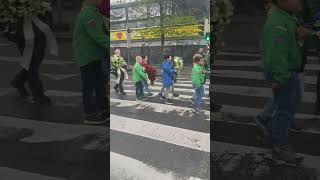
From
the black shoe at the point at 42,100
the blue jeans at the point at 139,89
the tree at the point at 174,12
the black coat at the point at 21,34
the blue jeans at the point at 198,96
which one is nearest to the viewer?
the tree at the point at 174,12

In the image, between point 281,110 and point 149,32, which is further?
point 281,110

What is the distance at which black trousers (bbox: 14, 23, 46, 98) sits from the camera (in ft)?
12.8

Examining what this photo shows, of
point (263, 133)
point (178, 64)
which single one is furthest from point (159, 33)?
point (263, 133)

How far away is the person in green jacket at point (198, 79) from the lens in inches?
122

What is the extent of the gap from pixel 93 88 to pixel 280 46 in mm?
1372

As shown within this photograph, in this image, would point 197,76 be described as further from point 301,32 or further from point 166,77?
point 301,32

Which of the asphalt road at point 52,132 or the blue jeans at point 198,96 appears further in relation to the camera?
the asphalt road at point 52,132

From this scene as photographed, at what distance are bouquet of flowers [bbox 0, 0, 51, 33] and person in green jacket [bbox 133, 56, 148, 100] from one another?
0.97 m

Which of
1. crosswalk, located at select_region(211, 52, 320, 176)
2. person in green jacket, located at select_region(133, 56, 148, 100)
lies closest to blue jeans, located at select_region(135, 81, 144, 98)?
person in green jacket, located at select_region(133, 56, 148, 100)

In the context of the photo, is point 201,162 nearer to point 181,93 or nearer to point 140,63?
point 181,93

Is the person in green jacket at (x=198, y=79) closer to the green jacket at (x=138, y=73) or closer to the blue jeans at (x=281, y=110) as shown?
the green jacket at (x=138, y=73)

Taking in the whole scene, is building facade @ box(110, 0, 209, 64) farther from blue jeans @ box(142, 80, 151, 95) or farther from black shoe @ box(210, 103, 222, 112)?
black shoe @ box(210, 103, 222, 112)

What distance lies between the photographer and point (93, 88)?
151 inches

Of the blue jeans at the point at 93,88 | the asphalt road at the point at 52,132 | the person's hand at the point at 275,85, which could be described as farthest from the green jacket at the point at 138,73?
the person's hand at the point at 275,85
